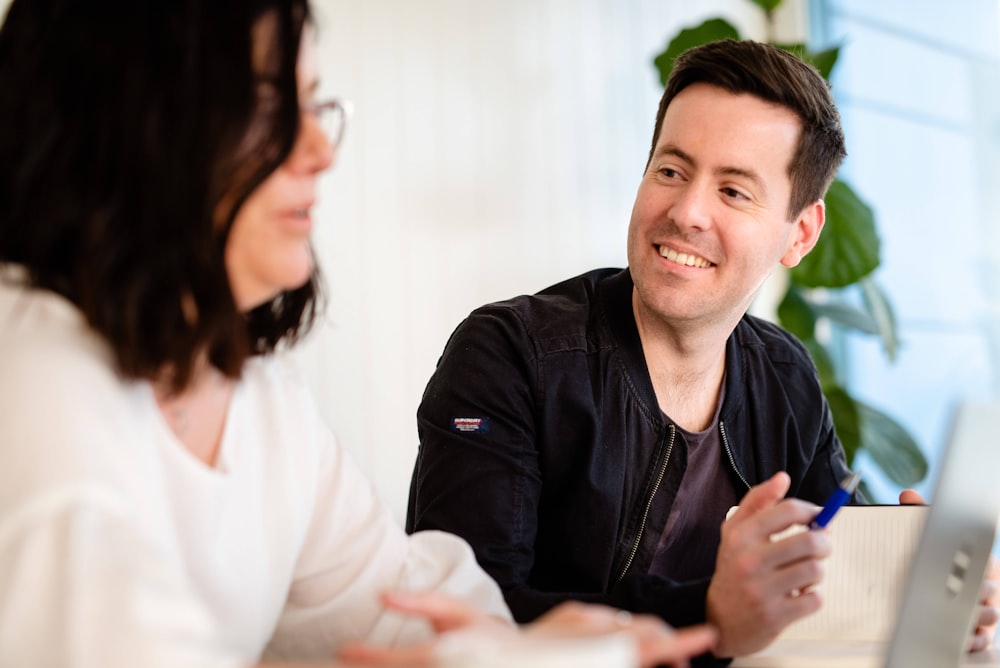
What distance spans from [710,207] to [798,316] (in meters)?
1.85

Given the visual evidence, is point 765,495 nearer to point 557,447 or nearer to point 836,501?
point 836,501

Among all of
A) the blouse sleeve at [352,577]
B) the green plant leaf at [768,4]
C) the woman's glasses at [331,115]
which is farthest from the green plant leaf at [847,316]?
the woman's glasses at [331,115]

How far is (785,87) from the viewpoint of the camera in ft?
6.19

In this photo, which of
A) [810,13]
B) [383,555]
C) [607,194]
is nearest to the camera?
[383,555]

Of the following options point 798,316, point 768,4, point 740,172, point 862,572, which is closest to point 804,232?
point 740,172

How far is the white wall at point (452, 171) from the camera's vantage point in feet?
11.0

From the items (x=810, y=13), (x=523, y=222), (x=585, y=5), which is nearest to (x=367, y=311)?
(x=523, y=222)

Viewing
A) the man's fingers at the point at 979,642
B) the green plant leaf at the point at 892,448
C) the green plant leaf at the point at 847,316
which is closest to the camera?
the man's fingers at the point at 979,642

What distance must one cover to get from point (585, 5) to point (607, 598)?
304cm

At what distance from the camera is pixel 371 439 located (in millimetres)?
3406

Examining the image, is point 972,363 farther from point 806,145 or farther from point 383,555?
point 383,555

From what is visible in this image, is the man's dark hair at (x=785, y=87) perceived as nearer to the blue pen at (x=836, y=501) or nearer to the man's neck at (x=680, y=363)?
the man's neck at (x=680, y=363)

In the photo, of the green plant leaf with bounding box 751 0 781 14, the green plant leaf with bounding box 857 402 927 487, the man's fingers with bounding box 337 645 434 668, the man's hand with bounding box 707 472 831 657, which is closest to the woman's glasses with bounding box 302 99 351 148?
the man's fingers with bounding box 337 645 434 668

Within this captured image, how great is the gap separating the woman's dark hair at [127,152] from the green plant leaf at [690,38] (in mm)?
2402
